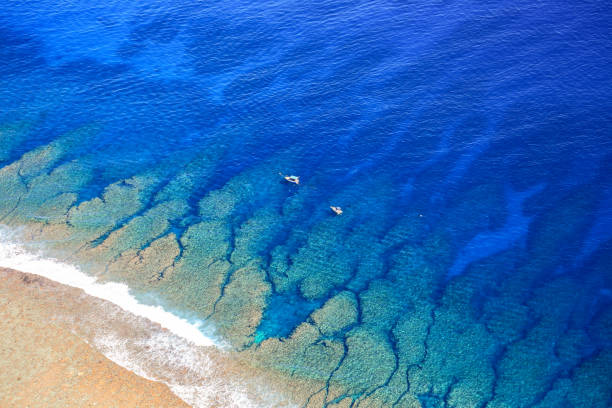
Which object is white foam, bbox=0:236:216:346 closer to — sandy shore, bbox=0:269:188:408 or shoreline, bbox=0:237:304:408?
shoreline, bbox=0:237:304:408

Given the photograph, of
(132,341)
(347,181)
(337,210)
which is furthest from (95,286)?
(347,181)

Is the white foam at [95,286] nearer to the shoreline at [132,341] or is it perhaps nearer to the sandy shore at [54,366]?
the shoreline at [132,341]

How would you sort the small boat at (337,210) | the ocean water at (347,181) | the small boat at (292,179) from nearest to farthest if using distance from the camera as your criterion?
the ocean water at (347,181)
the small boat at (337,210)
the small boat at (292,179)

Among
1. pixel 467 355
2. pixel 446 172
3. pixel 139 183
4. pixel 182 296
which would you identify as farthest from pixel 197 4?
pixel 467 355

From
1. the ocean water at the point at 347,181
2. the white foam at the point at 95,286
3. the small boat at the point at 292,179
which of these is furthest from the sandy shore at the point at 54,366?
the small boat at the point at 292,179

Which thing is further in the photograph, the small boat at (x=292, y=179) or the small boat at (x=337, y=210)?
the small boat at (x=292, y=179)

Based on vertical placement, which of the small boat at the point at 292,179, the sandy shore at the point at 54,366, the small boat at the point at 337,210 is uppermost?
the sandy shore at the point at 54,366

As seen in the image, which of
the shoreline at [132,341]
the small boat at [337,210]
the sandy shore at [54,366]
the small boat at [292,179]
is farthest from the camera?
the small boat at [292,179]
